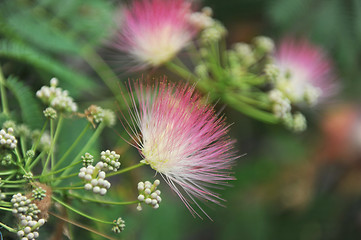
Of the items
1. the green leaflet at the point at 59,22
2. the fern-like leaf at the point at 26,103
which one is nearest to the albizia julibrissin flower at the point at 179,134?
the fern-like leaf at the point at 26,103

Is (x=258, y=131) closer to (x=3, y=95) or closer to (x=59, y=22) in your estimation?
(x=59, y=22)

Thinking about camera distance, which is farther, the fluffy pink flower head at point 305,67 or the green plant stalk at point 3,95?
the fluffy pink flower head at point 305,67

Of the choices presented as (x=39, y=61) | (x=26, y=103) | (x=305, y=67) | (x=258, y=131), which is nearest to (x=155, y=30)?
(x=39, y=61)

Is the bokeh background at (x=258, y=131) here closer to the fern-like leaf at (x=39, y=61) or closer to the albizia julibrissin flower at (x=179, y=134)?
the fern-like leaf at (x=39, y=61)

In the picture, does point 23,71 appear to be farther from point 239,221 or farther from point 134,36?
point 239,221

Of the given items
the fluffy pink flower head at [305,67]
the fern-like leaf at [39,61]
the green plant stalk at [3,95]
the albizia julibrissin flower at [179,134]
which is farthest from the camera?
the fluffy pink flower head at [305,67]

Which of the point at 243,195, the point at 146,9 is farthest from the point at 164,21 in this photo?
the point at 243,195
